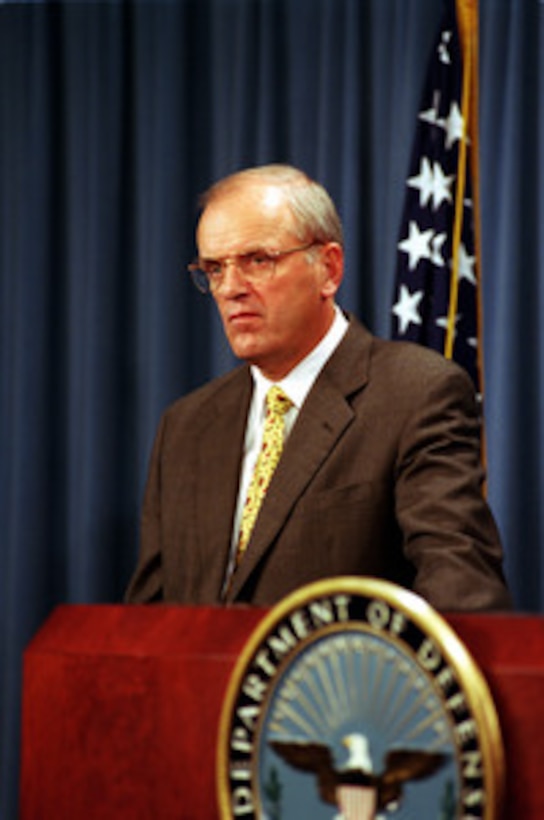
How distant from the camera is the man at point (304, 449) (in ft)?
5.71

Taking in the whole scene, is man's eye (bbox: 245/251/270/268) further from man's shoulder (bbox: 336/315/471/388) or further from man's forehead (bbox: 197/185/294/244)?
man's shoulder (bbox: 336/315/471/388)

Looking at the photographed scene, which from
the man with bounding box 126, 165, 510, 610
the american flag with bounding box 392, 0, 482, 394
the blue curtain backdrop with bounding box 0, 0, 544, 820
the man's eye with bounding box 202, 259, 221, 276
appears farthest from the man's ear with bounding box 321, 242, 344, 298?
the blue curtain backdrop with bounding box 0, 0, 544, 820

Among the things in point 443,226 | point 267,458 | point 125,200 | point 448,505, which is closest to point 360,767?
point 448,505

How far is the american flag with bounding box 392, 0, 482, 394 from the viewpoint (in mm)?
2832

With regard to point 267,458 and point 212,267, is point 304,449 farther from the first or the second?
point 212,267

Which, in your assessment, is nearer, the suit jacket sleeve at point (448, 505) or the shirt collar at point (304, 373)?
the suit jacket sleeve at point (448, 505)

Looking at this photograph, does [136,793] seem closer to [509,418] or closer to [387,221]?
[509,418]

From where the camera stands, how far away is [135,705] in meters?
1.01

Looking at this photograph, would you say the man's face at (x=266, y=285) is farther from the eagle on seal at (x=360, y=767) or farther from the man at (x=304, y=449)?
the eagle on seal at (x=360, y=767)

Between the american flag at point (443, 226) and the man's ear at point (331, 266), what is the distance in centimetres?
60

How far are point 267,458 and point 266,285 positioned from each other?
30 cm

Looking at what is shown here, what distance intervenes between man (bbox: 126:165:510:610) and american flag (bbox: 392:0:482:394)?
61 centimetres

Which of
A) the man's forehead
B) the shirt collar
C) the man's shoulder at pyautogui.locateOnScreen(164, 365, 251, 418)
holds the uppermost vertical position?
the man's forehead

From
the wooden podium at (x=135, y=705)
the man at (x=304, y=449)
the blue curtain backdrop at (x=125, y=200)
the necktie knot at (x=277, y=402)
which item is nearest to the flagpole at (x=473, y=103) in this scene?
the blue curtain backdrop at (x=125, y=200)
